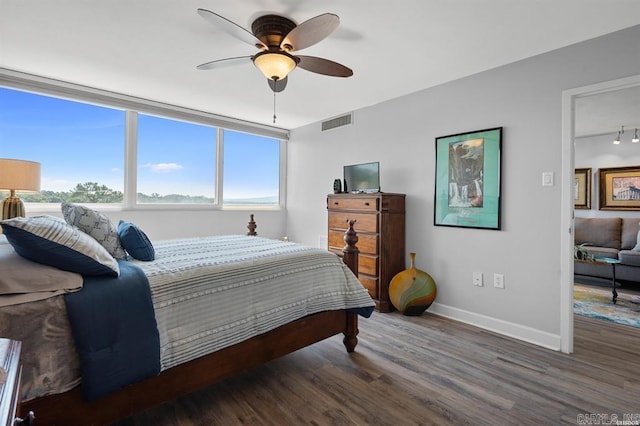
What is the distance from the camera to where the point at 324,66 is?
7.63 ft

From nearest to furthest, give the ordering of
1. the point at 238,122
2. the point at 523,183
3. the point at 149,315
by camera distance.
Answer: the point at 149,315 < the point at 523,183 < the point at 238,122

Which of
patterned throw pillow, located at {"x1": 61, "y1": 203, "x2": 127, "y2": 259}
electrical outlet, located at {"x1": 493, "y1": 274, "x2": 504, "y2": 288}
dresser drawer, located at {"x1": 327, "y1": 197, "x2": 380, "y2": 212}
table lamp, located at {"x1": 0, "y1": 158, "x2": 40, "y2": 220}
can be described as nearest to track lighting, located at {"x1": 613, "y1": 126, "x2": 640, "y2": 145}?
electrical outlet, located at {"x1": 493, "y1": 274, "x2": 504, "y2": 288}

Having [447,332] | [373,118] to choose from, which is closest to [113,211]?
[373,118]

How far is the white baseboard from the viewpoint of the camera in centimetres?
261

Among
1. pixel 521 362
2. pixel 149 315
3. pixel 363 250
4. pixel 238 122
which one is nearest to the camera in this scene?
pixel 149 315

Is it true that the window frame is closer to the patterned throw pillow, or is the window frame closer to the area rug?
the patterned throw pillow

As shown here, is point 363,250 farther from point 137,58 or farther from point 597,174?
point 597,174

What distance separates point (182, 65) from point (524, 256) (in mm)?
3537

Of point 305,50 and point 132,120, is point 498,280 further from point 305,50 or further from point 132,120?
point 132,120

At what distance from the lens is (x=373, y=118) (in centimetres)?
402

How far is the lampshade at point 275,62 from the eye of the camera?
84.7 inches

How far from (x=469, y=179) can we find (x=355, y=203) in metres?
1.21

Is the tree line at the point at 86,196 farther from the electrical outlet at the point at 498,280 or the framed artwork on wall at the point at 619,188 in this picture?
the framed artwork on wall at the point at 619,188

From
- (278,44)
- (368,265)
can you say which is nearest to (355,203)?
(368,265)
